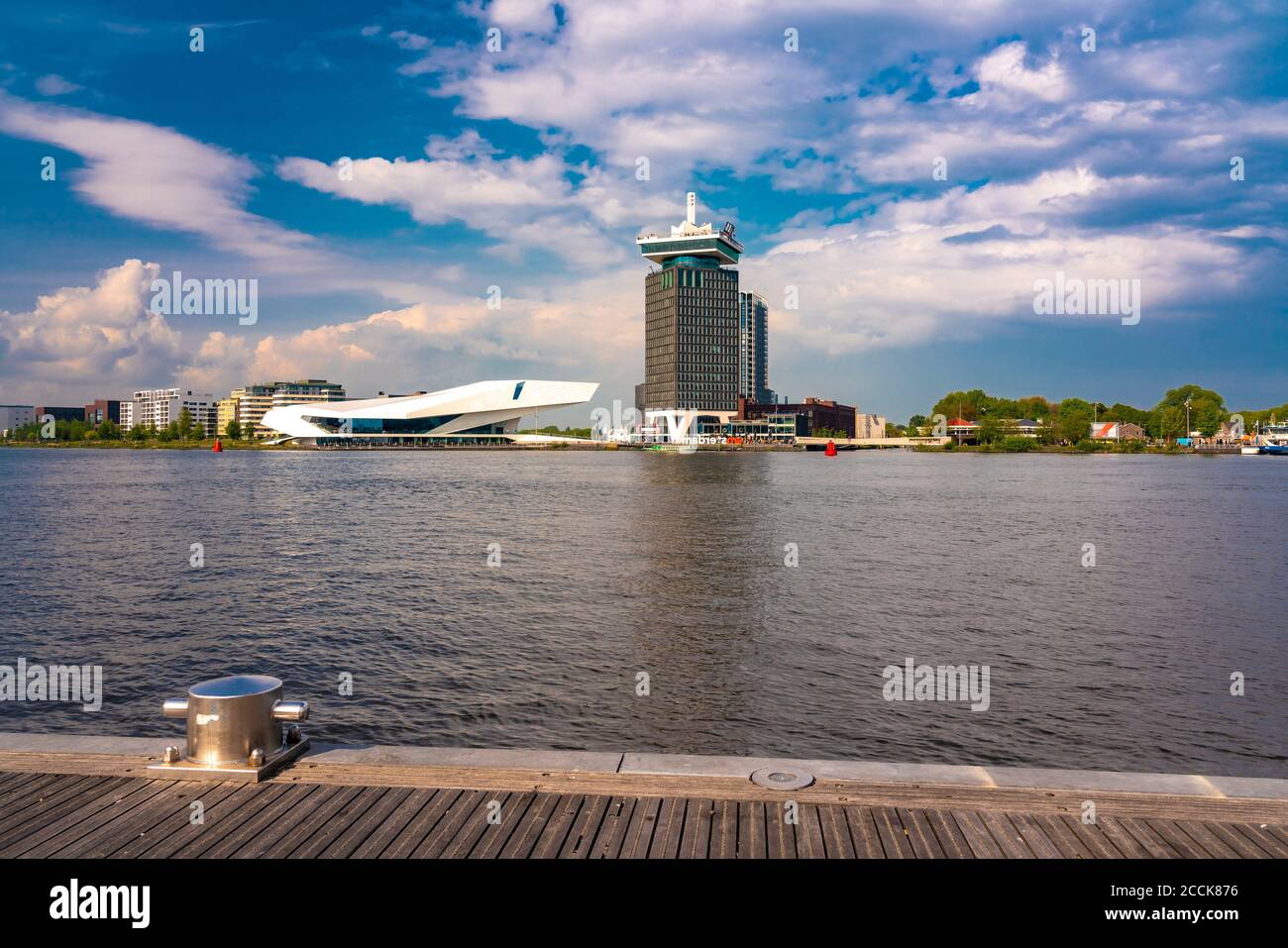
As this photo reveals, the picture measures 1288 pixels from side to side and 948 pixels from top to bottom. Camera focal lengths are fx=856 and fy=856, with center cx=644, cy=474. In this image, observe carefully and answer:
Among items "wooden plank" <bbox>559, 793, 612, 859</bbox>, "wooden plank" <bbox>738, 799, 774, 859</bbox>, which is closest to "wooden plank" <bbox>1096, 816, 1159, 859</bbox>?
"wooden plank" <bbox>738, 799, 774, 859</bbox>

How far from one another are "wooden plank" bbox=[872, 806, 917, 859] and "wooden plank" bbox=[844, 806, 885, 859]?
0.09ft

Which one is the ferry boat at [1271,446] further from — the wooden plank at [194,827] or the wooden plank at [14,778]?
the wooden plank at [14,778]

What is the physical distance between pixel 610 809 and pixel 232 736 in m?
3.09

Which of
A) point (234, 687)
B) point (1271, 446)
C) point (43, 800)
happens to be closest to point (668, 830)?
point (234, 687)

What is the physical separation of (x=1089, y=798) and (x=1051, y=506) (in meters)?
50.3

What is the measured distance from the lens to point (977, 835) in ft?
18.8

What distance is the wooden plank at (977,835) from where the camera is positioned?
5.51 m

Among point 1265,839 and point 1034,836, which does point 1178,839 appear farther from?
point 1034,836

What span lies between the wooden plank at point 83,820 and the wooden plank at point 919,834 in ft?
18.0

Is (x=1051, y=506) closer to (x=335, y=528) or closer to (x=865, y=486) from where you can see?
(x=865, y=486)

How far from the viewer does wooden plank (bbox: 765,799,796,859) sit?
5.53 metres

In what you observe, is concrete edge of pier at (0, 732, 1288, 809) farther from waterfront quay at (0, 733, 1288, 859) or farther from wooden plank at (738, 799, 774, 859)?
wooden plank at (738, 799, 774, 859)

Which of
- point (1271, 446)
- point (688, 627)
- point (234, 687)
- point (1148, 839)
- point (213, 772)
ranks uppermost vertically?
point (1271, 446)
